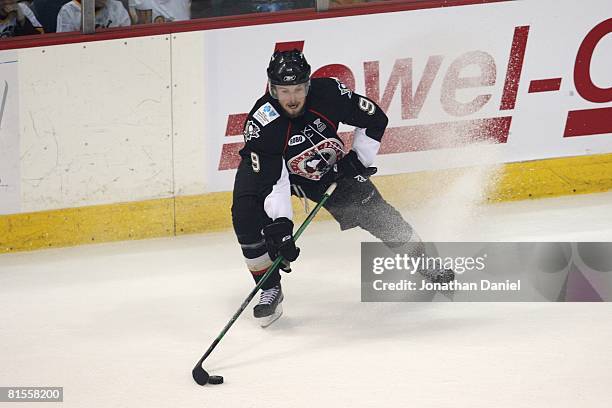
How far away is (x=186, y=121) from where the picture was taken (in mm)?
5652

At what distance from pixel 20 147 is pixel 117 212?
0.59 meters

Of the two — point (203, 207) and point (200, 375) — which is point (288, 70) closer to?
point (200, 375)

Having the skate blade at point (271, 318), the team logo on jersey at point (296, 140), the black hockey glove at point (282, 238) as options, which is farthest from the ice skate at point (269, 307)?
the team logo on jersey at point (296, 140)

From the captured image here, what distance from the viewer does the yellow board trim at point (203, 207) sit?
5.64 meters

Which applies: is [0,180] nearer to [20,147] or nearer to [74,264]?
[20,147]

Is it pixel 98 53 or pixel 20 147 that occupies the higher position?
pixel 98 53

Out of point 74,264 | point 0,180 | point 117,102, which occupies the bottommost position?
point 74,264

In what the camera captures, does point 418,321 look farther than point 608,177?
No

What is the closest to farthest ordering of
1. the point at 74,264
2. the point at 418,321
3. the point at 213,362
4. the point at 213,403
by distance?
the point at 213,403 → the point at 213,362 → the point at 418,321 → the point at 74,264

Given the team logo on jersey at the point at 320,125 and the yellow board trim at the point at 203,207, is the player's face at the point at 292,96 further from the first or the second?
the yellow board trim at the point at 203,207

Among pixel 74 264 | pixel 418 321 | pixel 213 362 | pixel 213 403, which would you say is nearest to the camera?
pixel 213 403

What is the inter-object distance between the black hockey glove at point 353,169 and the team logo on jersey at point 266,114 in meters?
0.33

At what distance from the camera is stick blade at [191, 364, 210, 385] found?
11.7 ft

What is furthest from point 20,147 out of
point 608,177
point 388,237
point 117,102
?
point 608,177
